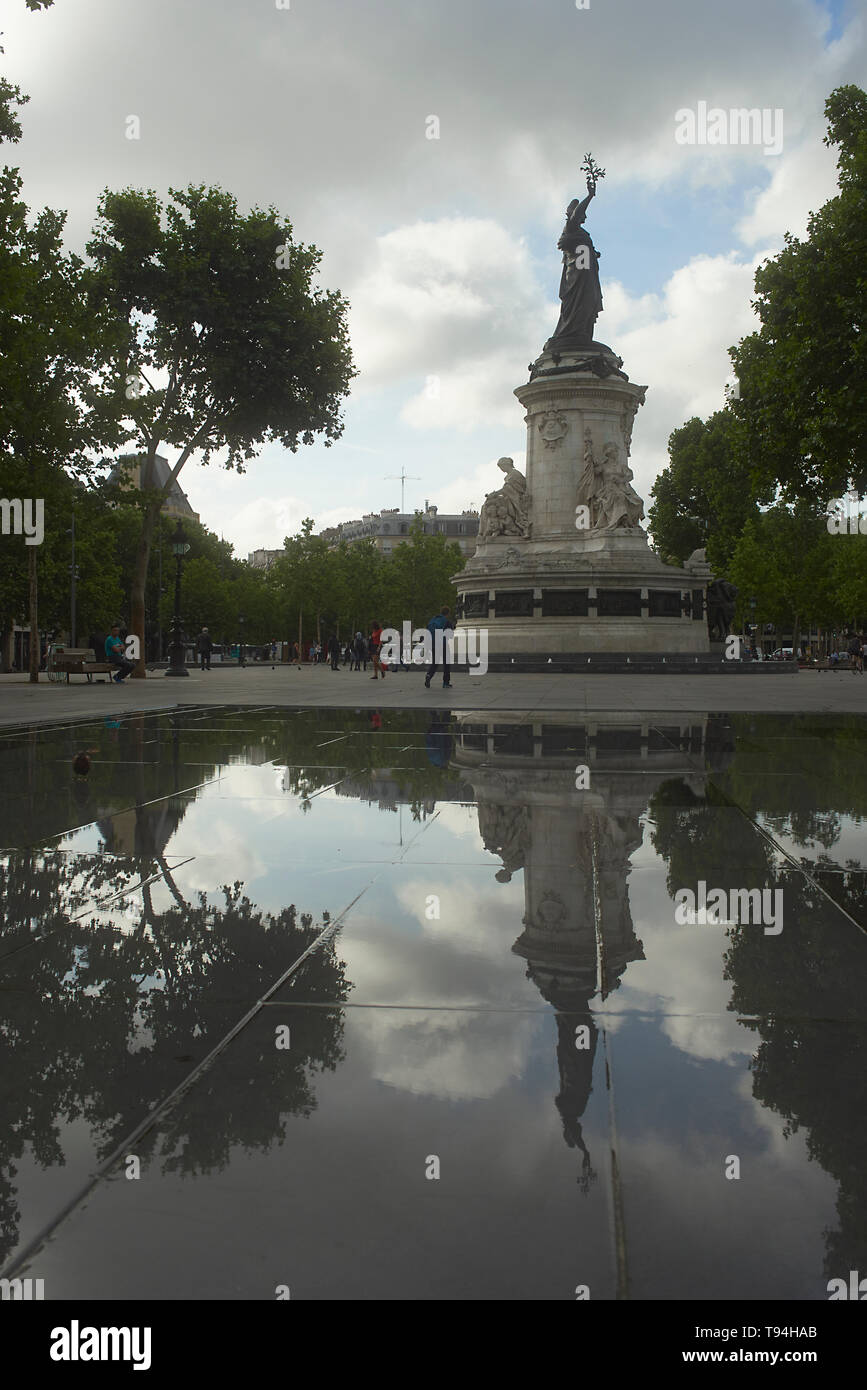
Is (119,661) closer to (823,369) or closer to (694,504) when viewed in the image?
(823,369)

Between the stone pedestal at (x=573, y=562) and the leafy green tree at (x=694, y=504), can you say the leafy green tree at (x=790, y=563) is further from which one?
the stone pedestal at (x=573, y=562)

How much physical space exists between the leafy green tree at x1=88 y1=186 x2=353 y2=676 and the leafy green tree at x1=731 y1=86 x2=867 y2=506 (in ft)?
50.8

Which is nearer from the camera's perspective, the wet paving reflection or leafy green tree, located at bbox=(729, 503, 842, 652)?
the wet paving reflection

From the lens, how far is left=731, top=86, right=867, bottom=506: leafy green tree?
63.2 feet

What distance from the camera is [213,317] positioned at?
107 feet

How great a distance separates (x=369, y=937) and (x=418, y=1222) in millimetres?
2176

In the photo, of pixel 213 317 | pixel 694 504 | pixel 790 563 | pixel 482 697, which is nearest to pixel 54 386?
pixel 213 317

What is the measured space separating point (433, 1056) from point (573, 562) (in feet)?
113

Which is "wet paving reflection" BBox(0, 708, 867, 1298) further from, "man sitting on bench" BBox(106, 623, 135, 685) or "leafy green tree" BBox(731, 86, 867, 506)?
"man sitting on bench" BBox(106, 623, 135, 685)

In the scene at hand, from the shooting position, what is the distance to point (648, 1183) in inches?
101

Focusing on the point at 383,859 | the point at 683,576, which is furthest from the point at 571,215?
the point at 383,859

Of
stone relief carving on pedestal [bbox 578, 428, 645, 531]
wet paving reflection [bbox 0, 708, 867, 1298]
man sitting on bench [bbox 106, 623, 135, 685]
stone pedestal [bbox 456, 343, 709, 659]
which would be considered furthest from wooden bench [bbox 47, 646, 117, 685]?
wet paving reflection [bbox 0, 708, 867, 1298]
